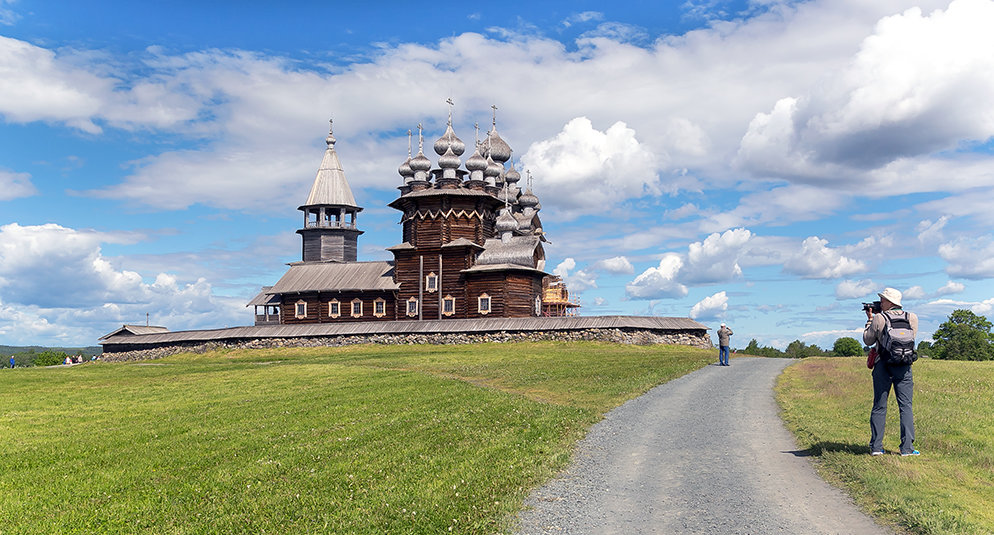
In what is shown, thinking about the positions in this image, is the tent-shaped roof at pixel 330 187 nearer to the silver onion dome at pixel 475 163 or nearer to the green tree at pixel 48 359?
the silver onion dome at pixel 475 163

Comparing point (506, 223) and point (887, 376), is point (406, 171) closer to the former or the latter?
point (506, 223)

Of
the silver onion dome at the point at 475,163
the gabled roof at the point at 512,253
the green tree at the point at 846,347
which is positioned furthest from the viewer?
the green tree at the point at 846,347

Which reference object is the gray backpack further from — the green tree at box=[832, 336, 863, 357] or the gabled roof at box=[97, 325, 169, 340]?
the green tree at box=[832, 336, 863, 357]

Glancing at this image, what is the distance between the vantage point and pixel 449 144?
63.2 metres

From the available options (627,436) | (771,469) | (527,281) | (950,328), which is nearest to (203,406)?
(627,436)

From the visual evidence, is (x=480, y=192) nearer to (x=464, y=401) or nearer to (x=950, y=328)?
(x=464, y=401)

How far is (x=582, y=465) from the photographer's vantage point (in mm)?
12125

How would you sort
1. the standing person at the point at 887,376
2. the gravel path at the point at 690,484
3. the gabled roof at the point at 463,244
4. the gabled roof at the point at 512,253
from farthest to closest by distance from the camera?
1. the gabled roof at the point at 463,244
2. the gabled roof at the point at 512,253
3. the standing person at the point at 887,376
4. the gravel path at the point at 690,484

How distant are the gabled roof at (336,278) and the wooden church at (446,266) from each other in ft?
0.29

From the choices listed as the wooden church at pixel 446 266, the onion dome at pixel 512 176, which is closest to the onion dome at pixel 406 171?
the wooden church at pixel 446 266

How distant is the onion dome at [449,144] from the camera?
63156mm

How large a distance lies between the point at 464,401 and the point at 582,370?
1019 cm

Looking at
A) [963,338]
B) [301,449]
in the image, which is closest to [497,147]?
[963,338]

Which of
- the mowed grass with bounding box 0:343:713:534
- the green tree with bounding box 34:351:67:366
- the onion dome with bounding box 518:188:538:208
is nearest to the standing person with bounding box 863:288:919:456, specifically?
the mowed grass with bounding box 0:343:713:534
